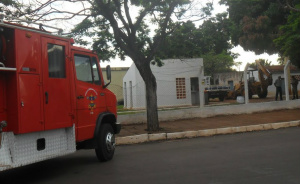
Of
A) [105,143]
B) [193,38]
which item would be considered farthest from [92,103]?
[193,38]

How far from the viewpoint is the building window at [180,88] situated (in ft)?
66.4

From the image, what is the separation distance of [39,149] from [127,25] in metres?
6.79

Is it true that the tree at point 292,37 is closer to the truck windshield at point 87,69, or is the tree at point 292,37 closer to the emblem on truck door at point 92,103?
the truck windshield at point 87,69

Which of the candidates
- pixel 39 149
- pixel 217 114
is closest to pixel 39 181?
pixel 39 149

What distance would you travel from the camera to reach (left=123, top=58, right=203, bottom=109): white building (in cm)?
1889

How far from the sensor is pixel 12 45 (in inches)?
211

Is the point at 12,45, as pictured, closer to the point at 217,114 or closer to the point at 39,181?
the point at 39,181

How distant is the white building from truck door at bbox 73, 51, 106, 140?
10.2m

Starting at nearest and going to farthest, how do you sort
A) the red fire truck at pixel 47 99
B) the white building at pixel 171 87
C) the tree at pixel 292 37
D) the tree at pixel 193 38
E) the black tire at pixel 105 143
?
the red fire truck at pixel 47 99 → the black tire at pixel 105 143 → the tree at pixel 193 38 → the tree at pixel 292 37 → the white building at pixel 171 87

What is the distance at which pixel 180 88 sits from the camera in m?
20.8

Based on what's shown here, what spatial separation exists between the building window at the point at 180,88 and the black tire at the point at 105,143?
1253cm

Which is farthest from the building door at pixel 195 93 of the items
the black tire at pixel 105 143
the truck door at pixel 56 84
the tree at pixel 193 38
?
the truck door at pixel 56 84

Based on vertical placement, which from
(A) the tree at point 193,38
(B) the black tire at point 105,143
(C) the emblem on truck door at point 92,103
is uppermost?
(A) the tree at point 193,38

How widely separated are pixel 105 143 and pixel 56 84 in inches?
78.8
